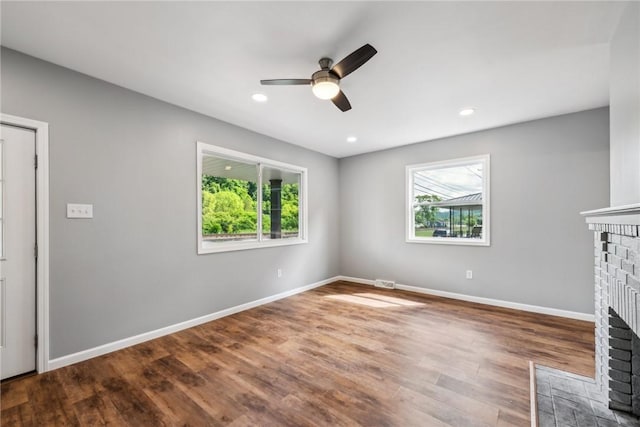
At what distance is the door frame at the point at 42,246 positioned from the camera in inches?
89.0

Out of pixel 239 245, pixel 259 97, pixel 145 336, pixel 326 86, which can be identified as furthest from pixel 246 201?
pixel 326 86

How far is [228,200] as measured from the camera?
12.5ft

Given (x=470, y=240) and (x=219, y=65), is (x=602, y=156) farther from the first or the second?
(x=219, y=65)

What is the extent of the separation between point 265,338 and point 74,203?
2216mm

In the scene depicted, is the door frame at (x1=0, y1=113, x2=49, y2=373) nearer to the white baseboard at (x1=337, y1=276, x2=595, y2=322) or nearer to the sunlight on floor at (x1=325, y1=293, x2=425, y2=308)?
the sunlight on floor at (x1=325, y1=293, x2=425, y2=308)

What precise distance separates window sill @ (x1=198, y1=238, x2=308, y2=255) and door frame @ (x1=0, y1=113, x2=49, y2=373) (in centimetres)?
136

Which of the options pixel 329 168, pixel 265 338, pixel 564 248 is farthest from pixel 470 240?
pixel 265 338

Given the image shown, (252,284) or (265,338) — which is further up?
(252,284)

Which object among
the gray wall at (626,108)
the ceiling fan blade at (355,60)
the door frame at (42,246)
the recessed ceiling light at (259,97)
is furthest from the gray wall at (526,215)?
the door frame at (42,246)

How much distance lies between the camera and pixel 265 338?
2914 millimetres

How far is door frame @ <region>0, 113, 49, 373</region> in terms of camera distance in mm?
2260

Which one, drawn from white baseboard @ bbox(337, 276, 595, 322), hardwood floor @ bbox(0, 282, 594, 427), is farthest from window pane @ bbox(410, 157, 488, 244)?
hardwood floor @ bbox(0, 282, 594, 427)

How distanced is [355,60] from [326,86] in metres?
0.34

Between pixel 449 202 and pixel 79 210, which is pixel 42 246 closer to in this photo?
pixel 79 210
